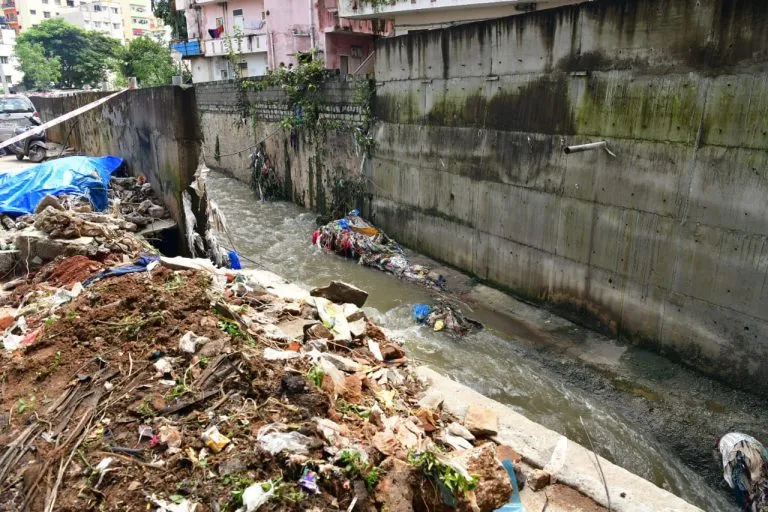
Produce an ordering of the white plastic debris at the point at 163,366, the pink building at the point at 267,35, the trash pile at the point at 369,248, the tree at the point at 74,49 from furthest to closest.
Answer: the tree at the point at 74,49 → the pink building at the point at 267,35 → the trash pile at the point at 369,248 → the white plastic debris at the point at 163,366

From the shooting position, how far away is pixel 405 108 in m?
10.4

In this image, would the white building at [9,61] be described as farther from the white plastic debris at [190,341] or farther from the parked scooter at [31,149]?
the white plastic debris at [190,341]

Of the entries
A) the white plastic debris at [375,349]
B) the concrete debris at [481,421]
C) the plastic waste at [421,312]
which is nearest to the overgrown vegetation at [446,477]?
the concrete debris at [481,421]

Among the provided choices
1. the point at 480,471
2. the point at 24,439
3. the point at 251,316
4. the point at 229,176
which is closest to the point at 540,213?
the point at 251,316

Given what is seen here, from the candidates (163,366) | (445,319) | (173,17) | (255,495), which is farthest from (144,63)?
(255,495)

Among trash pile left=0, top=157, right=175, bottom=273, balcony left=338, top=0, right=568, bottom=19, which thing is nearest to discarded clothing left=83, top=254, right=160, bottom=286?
trash pile left=0, top=157, right=175, bottom=273

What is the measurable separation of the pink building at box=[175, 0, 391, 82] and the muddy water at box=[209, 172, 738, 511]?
13.5 m

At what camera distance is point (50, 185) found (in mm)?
8312

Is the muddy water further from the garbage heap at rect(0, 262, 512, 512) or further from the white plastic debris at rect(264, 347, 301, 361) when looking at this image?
the white plastic debris at rect(264, 347, 301, 361)

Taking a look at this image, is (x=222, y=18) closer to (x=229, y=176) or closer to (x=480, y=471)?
(x=229, y=176)

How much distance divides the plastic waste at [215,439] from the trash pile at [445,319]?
16.8 ft

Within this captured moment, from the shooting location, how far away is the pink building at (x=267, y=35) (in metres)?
22.0

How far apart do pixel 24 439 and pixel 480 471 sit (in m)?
2.61

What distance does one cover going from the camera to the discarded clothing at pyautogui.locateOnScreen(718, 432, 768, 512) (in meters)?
4.58
